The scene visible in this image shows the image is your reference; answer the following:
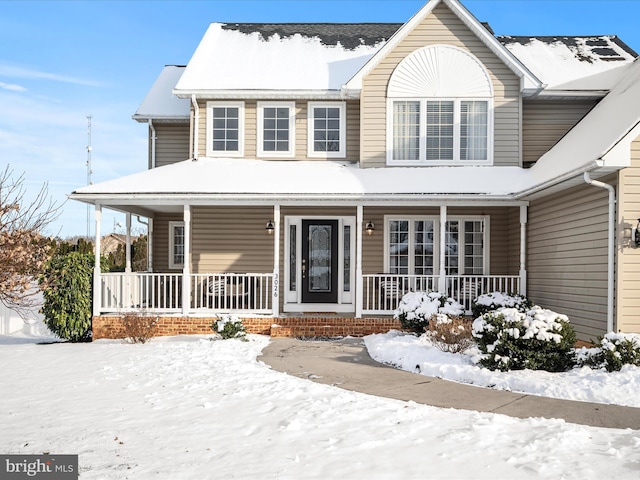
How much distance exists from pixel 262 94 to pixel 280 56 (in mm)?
1846

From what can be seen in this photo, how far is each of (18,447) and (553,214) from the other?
33.1ft

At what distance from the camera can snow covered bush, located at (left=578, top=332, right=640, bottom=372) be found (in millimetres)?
7414

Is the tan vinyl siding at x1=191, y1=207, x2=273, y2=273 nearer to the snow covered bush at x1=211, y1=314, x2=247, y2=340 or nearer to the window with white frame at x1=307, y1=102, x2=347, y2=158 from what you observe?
the window with white frame at x1=307, y1=102, x2=347, y2=158

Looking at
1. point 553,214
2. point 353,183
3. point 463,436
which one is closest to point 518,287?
point 553,214

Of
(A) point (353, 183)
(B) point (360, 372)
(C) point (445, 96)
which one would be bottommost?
(B) point (360, 372)

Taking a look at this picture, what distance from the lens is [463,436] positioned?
17.2ft

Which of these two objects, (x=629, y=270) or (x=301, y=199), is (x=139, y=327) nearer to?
(x=301, y=199)

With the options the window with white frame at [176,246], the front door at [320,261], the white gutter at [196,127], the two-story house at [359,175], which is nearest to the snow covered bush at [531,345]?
the two-story house at [359,175]

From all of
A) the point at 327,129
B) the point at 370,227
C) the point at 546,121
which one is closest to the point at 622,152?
the point at 546,121

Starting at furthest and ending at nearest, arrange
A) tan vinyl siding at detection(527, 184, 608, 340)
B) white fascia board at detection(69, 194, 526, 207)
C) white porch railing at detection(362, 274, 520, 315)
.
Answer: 1. white porch railing at detection(362, 274, 520, 315)
2. white fascia board at detection(69, 194, 526, 207)
3. tan vinyl siding at detection(527, 184, 608, 340)

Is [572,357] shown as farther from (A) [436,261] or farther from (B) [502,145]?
(B) [502,145]

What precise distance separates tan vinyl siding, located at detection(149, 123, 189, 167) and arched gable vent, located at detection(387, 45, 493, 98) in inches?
232

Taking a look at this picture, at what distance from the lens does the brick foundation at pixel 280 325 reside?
12250mm

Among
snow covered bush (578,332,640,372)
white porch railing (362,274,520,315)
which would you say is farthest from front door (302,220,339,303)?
snow covered bush (578,332,640,372)
